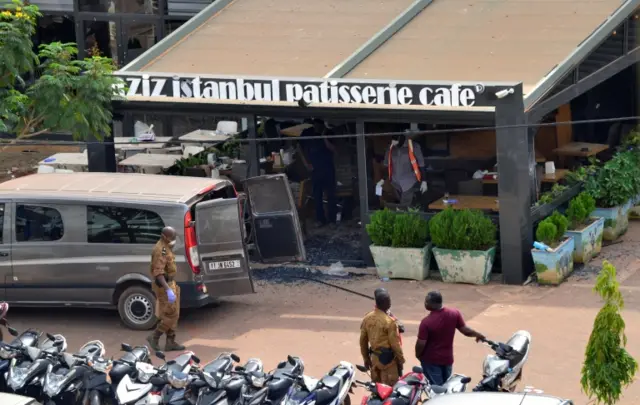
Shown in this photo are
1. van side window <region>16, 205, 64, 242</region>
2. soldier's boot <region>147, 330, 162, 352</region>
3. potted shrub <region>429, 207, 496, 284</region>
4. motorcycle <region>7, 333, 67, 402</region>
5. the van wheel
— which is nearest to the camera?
motorcycle <region>7, 333, 67, 402</region>

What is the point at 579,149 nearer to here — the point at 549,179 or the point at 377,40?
the point at 549,179

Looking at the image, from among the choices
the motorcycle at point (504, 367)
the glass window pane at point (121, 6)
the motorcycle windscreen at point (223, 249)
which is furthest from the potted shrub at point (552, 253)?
the glass window pane at point (121, 6)

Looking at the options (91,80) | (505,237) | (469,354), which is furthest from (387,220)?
(91,80)

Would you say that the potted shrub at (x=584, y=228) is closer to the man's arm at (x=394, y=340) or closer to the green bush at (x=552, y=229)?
the green bush at (x=552, y=229)

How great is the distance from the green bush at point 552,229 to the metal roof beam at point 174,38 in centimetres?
652

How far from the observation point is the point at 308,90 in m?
15.9

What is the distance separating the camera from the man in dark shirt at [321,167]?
18.7 m

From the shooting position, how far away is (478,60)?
53.2 feet

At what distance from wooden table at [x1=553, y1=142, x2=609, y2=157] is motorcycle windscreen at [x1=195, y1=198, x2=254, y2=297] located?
6656 mm

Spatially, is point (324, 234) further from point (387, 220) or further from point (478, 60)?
point (478, 60)

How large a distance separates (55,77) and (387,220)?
193 inches

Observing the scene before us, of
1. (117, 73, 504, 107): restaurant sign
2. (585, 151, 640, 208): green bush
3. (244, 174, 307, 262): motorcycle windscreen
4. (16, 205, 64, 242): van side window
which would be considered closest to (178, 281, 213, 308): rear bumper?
(16, 205, 64, 242): van side window

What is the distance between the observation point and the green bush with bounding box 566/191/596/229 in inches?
639

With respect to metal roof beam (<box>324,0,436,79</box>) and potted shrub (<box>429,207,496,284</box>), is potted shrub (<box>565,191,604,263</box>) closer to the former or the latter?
potted shrub (<box>429,207,496,284</box>)
